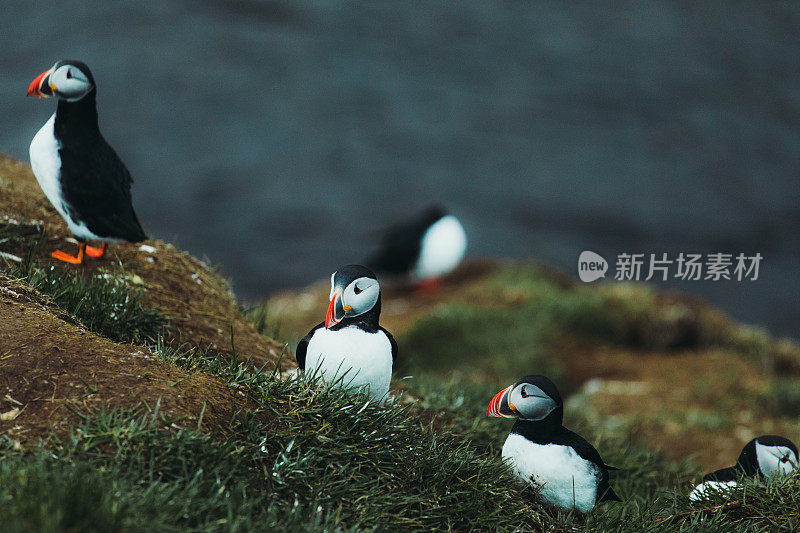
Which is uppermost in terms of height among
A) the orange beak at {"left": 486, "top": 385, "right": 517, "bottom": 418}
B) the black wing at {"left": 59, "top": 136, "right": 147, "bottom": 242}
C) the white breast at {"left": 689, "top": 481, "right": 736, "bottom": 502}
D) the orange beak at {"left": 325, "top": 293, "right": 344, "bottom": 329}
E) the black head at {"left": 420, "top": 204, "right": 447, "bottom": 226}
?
the black head at {"left": 420, "top": 204, "right": 447, "bottom": 226}

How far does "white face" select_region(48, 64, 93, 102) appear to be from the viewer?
4.38 meters

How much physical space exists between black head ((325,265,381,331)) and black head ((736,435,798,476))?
7.90ft

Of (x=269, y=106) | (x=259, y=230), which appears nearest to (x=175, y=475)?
(x=259, y=230)

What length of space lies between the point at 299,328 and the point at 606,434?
17.5 ft

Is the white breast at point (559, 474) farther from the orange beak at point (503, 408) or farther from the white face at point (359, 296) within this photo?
the white face at point (359, 296)

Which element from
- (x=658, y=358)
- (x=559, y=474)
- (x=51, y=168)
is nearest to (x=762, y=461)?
(x=559, y=474)

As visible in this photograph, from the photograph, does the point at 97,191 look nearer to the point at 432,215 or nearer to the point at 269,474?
the point at 269,474

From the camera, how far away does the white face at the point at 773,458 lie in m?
4.32

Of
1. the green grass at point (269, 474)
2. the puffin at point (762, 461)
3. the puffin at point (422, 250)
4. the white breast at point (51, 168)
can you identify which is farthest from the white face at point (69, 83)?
the puffin at point (422, 250)

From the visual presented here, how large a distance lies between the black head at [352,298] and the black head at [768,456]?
7.90ft

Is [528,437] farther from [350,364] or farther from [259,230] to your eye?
[259,230]

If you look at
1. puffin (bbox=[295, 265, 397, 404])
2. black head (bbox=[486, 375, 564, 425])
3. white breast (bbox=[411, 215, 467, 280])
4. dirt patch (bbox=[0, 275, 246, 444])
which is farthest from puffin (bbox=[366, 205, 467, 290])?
dirt patch (bbox=[0, 275, 246, 444])

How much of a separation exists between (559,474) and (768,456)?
4.97 ft

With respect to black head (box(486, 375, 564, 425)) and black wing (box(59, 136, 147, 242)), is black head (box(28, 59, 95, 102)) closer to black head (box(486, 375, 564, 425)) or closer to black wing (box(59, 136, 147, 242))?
black wing (box(59, 136, 147, 242))
